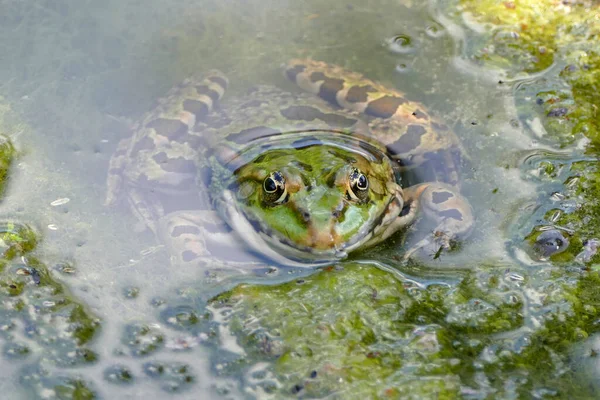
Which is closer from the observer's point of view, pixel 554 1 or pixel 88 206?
pixel 88 206

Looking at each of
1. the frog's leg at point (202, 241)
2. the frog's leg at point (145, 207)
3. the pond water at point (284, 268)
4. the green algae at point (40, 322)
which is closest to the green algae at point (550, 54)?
the pond water at point (284, 268)

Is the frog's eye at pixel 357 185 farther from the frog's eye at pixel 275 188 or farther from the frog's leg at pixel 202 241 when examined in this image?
the frog's leg at pixel 202 241

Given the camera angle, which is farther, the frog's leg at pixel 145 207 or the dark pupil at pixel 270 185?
the frog's leg at pixel 145 207

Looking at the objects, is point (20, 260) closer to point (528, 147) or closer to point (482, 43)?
point (528, 147)

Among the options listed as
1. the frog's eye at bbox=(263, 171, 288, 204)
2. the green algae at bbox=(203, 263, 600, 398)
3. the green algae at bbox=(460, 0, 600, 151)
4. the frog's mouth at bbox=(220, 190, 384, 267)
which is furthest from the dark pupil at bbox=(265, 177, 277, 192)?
the green algae at bbox=(460, 0, 600, 151)

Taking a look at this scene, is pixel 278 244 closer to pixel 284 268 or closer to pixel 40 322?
pixel 284 268

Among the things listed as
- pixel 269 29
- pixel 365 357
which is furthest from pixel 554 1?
pixel 365 357

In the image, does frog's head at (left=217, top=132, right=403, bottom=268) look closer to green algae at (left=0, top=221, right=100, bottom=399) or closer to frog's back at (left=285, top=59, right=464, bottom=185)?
frog's back at (left=285, top=59, right=464, bottom=185)
